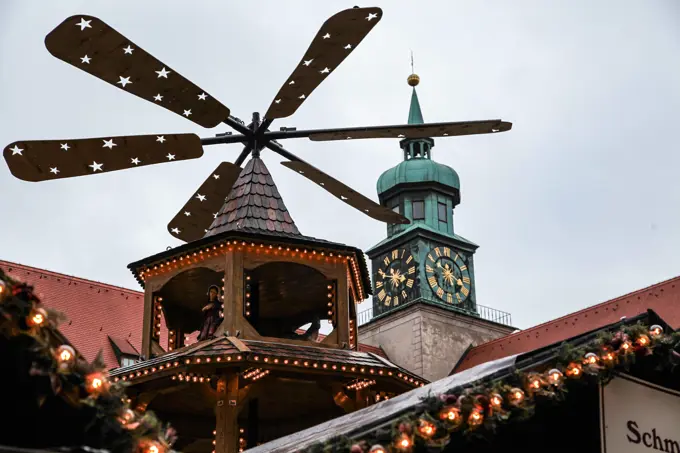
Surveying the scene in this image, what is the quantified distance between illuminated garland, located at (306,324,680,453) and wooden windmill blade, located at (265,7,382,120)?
8.87 metres

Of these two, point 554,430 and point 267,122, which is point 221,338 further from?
point 554,430

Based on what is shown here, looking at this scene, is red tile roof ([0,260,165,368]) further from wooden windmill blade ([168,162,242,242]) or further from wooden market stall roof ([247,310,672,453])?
wooden market stall roof ([247,310,672,453])

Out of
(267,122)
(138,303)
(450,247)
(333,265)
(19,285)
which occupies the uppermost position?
(450,247)

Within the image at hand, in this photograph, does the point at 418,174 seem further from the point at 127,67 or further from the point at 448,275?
the point at 127,67

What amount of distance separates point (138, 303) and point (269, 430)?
55.2 ft

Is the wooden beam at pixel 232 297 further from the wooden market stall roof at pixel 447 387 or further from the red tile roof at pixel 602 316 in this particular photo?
the red tile roof at pixel 602 316

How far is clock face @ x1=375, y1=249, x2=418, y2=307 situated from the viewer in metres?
61.4

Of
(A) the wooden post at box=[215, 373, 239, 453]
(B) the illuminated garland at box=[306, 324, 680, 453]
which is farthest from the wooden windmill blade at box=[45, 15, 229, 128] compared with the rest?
(B) the illuminated garland at box=[306, 324, 680, 453]

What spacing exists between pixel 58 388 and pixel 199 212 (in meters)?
13.0

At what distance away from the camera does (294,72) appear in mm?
15734

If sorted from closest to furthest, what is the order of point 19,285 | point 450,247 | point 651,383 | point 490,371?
point 19,285, point 490,371, point 651,383, point 450,247

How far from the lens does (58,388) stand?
176 inches

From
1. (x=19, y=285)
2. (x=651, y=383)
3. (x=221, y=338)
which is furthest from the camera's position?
(x=221, y=338)

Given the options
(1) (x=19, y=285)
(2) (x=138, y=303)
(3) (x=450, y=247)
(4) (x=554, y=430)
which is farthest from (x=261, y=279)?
(3) (x=450, y=247)
